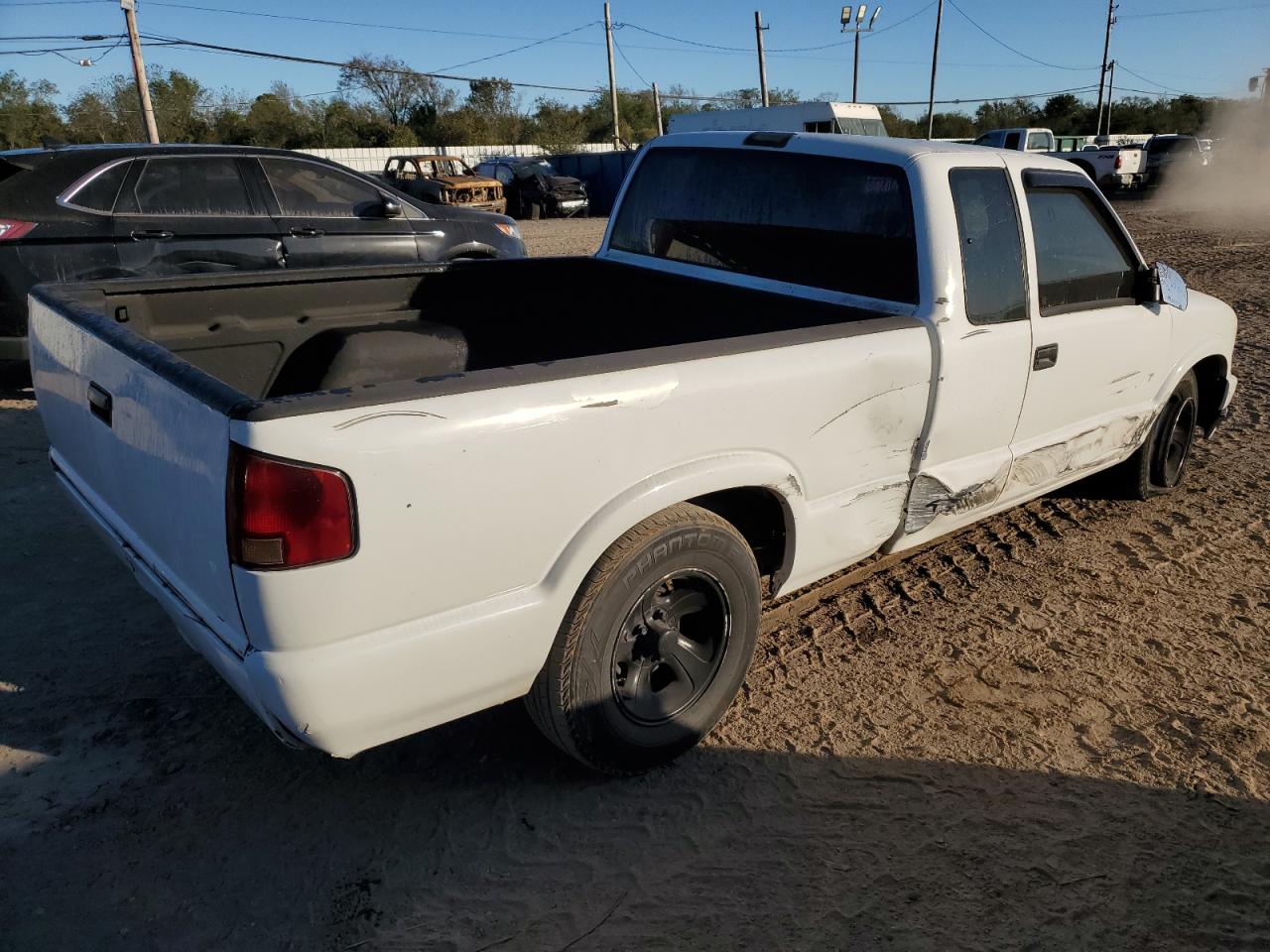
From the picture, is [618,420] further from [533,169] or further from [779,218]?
[533,169]

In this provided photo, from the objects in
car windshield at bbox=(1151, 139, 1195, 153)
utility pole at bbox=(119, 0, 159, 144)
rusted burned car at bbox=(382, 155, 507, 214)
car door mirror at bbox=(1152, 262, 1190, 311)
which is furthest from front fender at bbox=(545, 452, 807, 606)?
car windshield at bbox=(1151, 139, 1195, 153)

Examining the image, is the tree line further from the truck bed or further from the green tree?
the truck bed

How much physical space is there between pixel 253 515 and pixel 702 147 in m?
2.91

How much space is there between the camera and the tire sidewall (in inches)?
99.0

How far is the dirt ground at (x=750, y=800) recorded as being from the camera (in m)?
2.31

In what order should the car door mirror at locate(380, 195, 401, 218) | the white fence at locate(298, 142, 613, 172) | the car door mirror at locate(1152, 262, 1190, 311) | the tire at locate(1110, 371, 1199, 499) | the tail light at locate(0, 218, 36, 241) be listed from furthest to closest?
the white fence at locate(298, 142, 613, 172) < the car door mirror at locate(380, 195, 401, 218) < the tail light at locate(0, 218, 36, 241) < the tire at locate(1110, 371, 1199, 499) < the car door mirror at locate(1152, 262, 1190, 311)

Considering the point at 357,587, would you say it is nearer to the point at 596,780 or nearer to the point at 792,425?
the point at 596,780

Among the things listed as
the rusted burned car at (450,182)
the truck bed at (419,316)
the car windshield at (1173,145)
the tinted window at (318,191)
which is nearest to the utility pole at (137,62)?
the rusted burned car at (450,182)

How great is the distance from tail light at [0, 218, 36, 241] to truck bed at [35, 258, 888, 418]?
349 cm

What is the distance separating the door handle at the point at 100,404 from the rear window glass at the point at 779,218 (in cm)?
240

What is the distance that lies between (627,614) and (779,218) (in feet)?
6.43

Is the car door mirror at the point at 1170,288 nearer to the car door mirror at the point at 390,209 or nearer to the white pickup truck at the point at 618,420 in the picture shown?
the white pickup truck at the point at 618,420

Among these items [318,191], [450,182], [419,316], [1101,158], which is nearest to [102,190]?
[318,191]

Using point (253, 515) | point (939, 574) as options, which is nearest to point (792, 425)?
point (253, 515)
